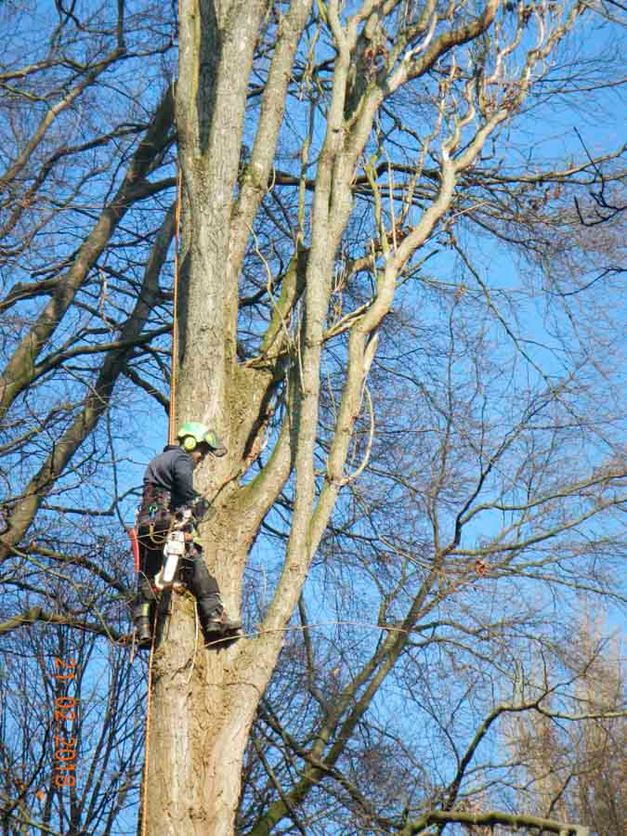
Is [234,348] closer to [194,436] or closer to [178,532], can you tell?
[194,436]

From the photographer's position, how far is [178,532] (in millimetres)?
6422

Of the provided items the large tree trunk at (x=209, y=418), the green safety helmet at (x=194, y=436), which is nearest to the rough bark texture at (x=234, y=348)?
the large tree trunk at (x=209, y=418)

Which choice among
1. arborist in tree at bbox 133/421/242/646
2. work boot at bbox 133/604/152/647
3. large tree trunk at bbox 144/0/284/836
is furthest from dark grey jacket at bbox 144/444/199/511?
work boot at bbox 133/604/152/647

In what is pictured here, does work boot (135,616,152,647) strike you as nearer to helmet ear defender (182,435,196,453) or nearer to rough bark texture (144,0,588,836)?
rough bark texture (144,0,588,836)

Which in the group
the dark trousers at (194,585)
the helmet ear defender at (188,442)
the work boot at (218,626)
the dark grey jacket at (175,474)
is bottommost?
the work boot at (218,626)

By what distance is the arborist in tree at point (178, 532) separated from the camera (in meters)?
6.30

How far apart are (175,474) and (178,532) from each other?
0.31 metres

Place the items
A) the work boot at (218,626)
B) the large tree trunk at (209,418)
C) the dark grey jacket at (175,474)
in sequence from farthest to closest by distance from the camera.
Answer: the dark grey jacket at (175,474)
the work boot at (218,626)
the large tree trunk at (209,418)

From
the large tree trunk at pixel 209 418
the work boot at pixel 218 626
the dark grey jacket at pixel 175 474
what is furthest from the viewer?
the dark grey jacket at pixel 175 474

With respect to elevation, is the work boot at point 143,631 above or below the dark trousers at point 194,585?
below

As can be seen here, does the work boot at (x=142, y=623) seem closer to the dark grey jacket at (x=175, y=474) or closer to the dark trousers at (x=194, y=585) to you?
the dark trousers at (x=194, y=585)

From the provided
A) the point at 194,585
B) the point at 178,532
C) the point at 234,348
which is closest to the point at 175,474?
the point at 178,532

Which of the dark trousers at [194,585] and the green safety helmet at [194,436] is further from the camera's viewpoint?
the green safety helmet at [194,436]

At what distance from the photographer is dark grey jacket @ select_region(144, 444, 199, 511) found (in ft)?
21.5
